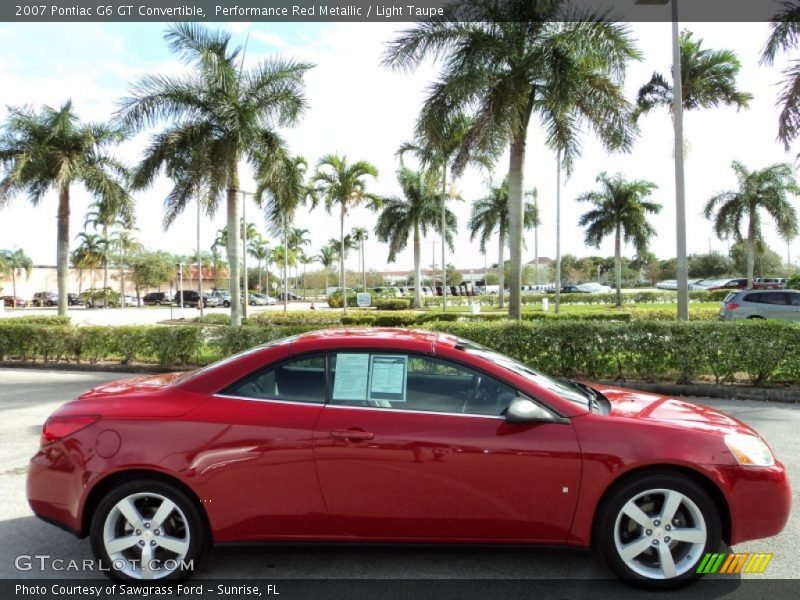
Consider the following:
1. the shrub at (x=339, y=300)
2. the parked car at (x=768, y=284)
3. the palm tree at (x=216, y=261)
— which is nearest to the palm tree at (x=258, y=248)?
the palm tree at (x=216, y=261)

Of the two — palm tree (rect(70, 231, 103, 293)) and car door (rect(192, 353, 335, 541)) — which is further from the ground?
palm tree (rect(70, 231, 103, 293))

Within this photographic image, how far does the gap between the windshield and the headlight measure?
796 mm

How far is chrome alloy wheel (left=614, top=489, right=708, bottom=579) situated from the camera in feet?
9.75

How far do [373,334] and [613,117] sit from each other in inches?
508

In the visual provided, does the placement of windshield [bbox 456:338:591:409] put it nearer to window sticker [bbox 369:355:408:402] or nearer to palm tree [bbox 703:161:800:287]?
window sticker [bbox 369:355:408:402]

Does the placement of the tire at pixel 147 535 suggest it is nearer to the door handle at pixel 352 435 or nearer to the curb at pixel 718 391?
the door handle at pixel 352 435

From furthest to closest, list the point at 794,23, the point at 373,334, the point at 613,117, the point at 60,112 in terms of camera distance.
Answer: the point at 60,112
the point at 794,23
the point at 613,117
the point at 373,334

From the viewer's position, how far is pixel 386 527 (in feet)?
9.95

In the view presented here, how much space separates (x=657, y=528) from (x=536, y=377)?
1043 millimetres

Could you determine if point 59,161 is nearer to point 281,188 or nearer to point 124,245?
point 281,188

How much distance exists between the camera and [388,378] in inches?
127

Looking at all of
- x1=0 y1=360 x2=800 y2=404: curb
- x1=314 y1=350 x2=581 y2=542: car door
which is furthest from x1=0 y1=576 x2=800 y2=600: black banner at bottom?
x1=0 y1=360 x2=800 y2=404: curb

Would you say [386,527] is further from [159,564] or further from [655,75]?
[655,75]

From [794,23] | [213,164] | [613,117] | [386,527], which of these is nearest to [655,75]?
[794,23]
